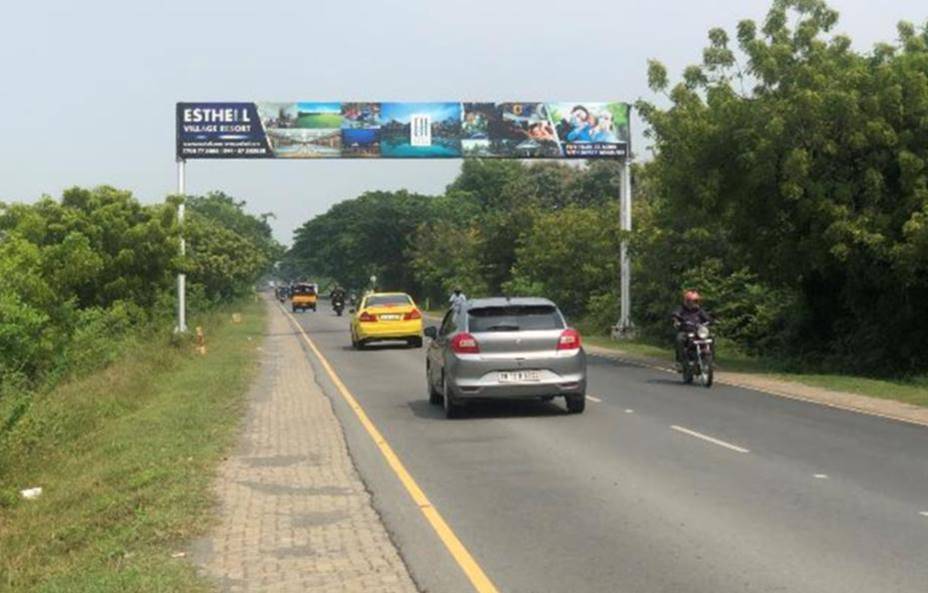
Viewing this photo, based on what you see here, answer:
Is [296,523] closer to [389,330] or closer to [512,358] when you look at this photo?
[512,358]

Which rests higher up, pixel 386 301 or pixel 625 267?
pixel 625 267

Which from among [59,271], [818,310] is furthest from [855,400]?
[59,271]

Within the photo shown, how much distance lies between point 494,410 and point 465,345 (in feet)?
5.32

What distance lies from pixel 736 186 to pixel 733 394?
7413mm

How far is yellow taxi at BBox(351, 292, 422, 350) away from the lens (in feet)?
103

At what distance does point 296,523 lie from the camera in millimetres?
8477

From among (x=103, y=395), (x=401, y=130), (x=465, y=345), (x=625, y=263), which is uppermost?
(x=401, y=130)

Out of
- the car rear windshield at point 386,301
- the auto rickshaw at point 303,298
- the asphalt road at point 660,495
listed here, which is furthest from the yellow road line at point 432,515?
the auto rickshaw at point 303,298

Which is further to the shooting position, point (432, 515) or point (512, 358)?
point (512, 358)

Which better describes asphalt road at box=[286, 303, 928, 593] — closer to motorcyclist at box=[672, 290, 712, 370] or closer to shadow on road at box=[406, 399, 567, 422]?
shadow on road at box=[406, 399, 567, 422]

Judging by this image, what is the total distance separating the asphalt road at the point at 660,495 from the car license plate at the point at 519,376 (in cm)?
57

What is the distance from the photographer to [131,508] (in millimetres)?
8961

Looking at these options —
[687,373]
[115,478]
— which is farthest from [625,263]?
[115,478]

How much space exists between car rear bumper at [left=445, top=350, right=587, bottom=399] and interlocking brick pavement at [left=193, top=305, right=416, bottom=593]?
A: 184 centimetres
